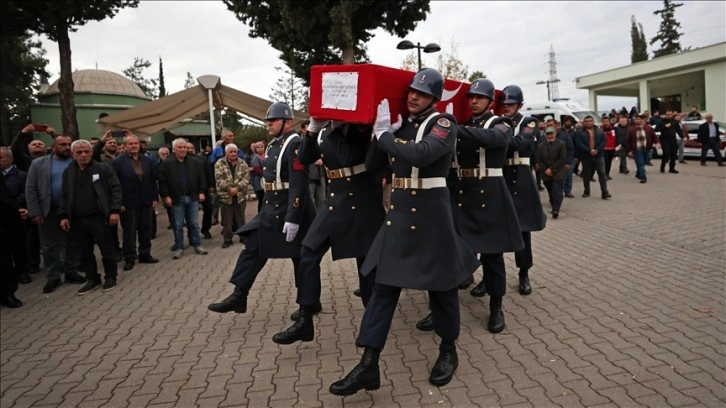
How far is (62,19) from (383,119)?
68.1ft

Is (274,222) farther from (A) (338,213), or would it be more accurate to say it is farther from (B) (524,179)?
(B) (524,179)

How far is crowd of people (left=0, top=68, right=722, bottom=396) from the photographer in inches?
131

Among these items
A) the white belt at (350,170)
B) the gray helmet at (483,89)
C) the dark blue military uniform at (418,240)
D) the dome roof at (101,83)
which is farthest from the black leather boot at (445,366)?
the dome roof at (101,83)

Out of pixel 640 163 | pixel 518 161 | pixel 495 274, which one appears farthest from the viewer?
pixel 640 163

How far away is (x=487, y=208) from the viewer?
4434 millimetres

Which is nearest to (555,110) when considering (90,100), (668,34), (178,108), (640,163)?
(640,163)

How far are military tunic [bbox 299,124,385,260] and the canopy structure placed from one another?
9615 millimetres

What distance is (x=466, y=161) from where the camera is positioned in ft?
14.8

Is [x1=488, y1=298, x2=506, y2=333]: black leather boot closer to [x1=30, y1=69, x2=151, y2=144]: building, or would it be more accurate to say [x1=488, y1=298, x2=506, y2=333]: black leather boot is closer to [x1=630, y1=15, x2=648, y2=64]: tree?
[x1=30, y1=69, x2=151, y2=144]: building

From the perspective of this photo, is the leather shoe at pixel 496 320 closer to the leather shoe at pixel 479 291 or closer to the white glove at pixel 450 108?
the leather shoe at pixel 479 291

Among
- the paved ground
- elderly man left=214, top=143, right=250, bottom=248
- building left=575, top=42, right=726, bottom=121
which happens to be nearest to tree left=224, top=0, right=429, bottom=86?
elderly man left=214, top=143, right=250, bottom=248

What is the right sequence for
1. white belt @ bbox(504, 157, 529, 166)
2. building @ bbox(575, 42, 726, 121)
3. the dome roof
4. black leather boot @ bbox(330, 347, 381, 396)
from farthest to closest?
the dome roof < building @ bbox(575, 42, 726, 121) < white belt @ bbox(504, 157, 529, 166) < black leather boot @ bbox(330, 347, 381, 396)

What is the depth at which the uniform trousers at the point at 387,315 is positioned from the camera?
129 inches

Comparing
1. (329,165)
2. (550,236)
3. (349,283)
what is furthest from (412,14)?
(329,165)
